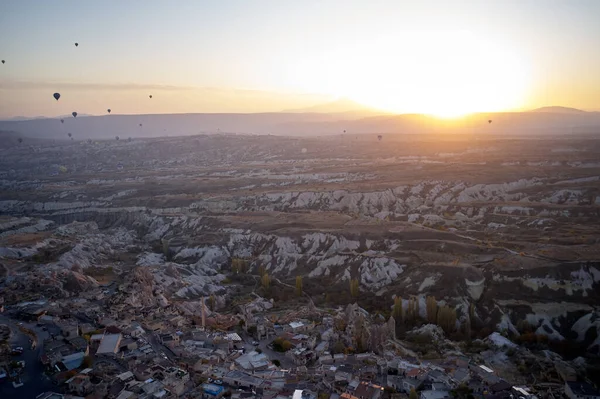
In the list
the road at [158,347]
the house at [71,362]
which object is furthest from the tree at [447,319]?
the house at [71,362]

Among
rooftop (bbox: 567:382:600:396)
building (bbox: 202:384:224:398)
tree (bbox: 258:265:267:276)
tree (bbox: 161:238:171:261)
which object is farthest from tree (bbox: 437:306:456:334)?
tree (bbox: 161:238:171:261)

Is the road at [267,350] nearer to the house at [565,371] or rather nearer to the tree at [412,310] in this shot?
the tree at [412,310]

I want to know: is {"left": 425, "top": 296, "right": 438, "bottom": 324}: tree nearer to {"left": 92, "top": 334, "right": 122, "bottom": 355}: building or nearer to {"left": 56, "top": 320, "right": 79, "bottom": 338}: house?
{"left": 92, "top": 334, "right": 122, "bottom": 355}: building

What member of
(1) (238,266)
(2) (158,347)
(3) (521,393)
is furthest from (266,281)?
(3) (521,393)

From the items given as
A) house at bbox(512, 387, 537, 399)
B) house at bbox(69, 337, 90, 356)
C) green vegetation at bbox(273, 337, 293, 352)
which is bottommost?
green vegetation at bbox(273, 337, 293, 352)

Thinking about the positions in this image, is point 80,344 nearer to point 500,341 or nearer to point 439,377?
point 439,377

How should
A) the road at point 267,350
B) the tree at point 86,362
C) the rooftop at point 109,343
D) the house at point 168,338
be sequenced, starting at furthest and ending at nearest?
the house at point 168,338 < the road at point 267,350 < the rooftop at point 109,343 < the tree at point 86,362

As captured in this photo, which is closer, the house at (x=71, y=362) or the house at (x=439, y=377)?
the house at (x=71, y=362)

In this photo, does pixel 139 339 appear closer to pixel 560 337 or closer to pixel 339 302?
pixel 339 302
